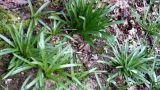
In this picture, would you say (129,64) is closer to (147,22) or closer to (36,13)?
(147,22)

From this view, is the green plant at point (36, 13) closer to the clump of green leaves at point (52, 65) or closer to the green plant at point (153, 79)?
the clump of green leaves at point (52, 65)

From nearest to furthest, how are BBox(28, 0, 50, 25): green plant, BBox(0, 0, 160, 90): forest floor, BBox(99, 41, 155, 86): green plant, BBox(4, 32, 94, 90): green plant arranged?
BBox(4, 32, 94, 90): green plant → BBox(0, 0, 160, 90): forest floor → BBox(28, 0, 50, 25): green plant → BBox(99, 41, 155, 86): green plant

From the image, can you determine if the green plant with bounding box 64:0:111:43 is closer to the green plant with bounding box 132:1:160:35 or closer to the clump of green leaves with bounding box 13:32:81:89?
the clump of green leaves with bounding box 13:32:81:89

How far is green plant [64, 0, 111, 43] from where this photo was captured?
12.8ft

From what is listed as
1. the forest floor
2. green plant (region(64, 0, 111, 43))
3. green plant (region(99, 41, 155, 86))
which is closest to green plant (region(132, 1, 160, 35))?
the forest floor

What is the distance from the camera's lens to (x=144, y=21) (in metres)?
4.51

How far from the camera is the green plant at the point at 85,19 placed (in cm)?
389

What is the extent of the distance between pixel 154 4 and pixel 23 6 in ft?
6.43

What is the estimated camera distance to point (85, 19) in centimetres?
384

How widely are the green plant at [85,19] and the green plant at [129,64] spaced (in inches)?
12.4

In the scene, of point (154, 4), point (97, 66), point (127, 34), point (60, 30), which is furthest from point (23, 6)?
point (154, 4)

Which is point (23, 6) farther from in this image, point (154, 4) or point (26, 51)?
point (154, 4)

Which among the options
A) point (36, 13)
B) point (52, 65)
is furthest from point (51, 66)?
point (36, 13)

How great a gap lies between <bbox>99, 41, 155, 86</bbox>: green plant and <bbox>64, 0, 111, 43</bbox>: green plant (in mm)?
315
